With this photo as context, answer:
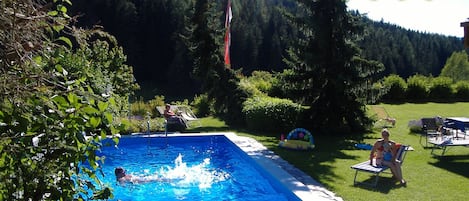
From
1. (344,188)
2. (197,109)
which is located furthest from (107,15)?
(344,188)

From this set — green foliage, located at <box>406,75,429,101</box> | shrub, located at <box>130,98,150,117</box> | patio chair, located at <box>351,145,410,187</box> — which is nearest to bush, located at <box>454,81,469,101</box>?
green foliage, located at <box>406,75,429,101</box>

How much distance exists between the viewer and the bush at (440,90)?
25.8 metres

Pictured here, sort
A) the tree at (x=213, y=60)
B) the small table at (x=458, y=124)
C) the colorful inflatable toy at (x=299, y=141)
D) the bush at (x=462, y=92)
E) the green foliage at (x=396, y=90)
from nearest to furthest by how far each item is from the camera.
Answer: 1. the colorful inflatable toy at (x=299, y=141)
2. the small table at (x=458, y=124)
3. the tree at (x=213, y=60)
4. the green foliage at (x=396, y=90)
5. the bush at (x=462, y=92)

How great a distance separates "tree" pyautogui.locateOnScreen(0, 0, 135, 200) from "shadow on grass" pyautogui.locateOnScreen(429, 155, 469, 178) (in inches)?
328

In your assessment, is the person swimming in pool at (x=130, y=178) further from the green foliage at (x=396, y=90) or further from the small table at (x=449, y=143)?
the green foliage at (x=396, y=90)

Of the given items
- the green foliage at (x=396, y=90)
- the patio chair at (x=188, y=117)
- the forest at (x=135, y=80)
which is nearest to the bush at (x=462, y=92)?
the forest at (x=135, y=80)

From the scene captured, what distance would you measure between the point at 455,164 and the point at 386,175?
1.84 metres

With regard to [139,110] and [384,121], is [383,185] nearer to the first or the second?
[384,121]

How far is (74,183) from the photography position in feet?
7.73

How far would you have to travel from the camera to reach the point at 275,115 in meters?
14.9

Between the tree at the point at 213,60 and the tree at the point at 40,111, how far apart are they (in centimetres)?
1455

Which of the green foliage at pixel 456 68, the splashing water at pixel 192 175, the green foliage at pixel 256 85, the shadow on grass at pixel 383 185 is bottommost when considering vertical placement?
the splashing water at pixel 192 175

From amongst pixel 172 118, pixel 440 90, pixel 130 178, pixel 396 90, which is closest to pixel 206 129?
pixel 172 118

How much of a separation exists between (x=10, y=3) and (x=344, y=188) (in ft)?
22.6
